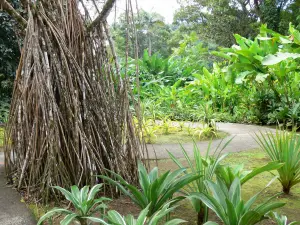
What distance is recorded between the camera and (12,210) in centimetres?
176

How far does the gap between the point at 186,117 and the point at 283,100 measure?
2.26 meters

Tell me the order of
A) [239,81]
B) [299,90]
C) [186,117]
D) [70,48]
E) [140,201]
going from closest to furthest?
[140,201] → [70,48] → [299,90] → [239,81] → [186,117]

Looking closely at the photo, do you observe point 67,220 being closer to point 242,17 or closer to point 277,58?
point 277,58

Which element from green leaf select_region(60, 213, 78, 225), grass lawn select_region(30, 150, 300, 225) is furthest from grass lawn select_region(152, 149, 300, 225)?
green leaf select_region(60, 213, 78, 225)

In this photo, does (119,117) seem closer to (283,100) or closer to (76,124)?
(76,124)

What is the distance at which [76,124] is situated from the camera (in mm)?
1798

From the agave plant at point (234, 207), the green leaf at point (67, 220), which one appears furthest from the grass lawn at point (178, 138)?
the green leaf at point (67, 220)

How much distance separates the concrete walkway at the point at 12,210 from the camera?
63.8 inches

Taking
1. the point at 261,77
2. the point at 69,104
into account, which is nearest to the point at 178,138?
the point at 261,77

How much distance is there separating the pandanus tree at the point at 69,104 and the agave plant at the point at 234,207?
0.73 metres

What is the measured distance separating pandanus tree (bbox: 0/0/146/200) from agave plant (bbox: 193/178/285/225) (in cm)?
73

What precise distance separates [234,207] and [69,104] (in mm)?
1086

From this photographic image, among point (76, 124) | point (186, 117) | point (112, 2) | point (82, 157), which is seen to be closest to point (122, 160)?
point (82, 157)

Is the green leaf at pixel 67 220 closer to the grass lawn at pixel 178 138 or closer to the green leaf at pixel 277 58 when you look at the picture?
the grass lawn at pixel 178 138
